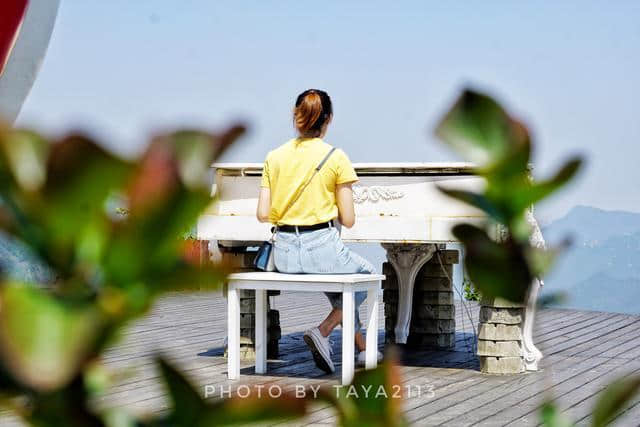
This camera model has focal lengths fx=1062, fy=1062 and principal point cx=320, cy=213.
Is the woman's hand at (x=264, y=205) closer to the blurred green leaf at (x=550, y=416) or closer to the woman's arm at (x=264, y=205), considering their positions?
the woman's arm at (x=264, y=205)

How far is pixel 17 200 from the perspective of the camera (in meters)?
0.25

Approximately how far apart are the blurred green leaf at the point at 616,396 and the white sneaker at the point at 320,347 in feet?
13.1

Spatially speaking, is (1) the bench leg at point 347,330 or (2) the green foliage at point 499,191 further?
(1) the bench leg at point 347,330

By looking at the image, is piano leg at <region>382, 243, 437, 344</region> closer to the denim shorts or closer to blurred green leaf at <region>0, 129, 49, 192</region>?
the denim shorts

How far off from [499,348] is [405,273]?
33.0 inches

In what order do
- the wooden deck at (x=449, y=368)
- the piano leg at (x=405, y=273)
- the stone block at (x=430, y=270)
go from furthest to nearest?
the stone block at (x=430, y=270), the piano leg at (x=405, y=273), the wooden deck at (x=449, y=368)

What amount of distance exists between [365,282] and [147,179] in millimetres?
3907

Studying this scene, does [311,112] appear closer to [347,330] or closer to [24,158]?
[347,330]

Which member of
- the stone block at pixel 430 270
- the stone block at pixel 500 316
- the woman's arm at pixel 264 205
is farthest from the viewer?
the stone block at pixel 430 270

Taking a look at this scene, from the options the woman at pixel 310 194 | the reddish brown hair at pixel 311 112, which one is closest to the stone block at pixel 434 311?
the woman at pixel 310 194

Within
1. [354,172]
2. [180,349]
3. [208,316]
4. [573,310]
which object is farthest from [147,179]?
[573,310]

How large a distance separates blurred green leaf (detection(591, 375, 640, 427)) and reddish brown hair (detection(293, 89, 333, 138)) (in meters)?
3.73

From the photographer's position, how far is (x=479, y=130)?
0.29 meters

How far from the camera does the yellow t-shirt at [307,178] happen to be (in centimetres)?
400
